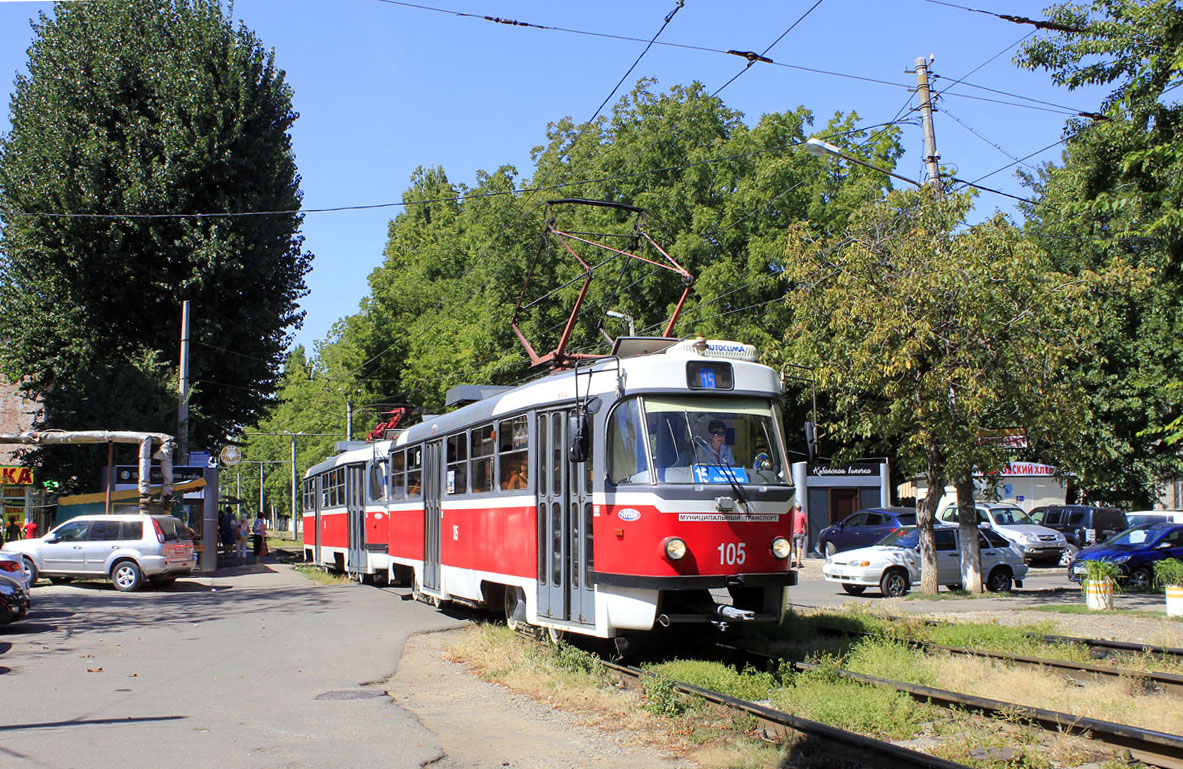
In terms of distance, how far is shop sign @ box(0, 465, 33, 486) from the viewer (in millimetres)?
33375

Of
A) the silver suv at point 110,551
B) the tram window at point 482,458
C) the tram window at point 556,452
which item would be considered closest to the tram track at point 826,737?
the tram window at point 556,452

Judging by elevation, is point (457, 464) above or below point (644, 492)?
above

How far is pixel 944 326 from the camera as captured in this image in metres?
17.7

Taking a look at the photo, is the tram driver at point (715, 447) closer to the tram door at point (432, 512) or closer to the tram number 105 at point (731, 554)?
the tram number 105 at point (731, 554)

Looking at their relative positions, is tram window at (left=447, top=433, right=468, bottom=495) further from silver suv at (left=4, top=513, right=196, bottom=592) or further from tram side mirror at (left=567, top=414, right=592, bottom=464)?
silver suv at (left=4, top=513, right=196, bottom=592)

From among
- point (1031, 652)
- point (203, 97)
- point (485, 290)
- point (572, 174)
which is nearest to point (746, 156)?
point (572, 174)

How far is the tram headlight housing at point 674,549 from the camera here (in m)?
9.75

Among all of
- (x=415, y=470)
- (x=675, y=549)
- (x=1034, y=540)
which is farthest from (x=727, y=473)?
(x=1034, y=540)

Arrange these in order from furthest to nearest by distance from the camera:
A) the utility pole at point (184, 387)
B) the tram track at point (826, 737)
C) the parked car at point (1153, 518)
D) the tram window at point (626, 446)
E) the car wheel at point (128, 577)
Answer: the parked car at point (1153, 518), the utility pole at point (184, 387), the car wheel at point (128, 577), the tram window at point (626, 446), the tram track at point (826, 737)

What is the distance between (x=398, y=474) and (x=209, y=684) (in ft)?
26.5

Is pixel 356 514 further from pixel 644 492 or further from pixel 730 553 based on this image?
pixel 730 553

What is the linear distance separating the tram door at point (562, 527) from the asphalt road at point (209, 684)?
6.86 ft

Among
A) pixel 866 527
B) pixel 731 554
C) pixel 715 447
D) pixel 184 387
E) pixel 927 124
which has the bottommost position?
pixel 866 527

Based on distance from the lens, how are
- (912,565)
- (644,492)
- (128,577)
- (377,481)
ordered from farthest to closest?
(128,577)
(377,481)
(912,565)
(644,492)
